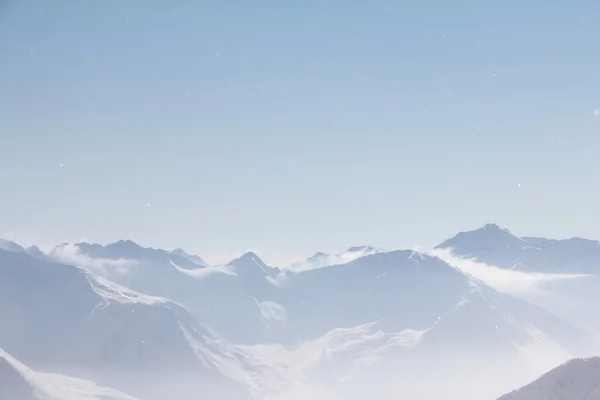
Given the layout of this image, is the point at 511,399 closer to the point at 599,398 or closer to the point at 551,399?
the point at 551,399

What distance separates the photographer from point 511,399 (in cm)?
5353

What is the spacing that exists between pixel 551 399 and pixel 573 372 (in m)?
2.75

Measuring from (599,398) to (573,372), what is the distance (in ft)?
10.2

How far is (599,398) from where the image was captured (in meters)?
49.9

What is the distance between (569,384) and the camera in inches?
2051

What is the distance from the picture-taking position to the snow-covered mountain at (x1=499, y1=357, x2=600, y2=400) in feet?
168

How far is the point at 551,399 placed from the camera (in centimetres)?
5172

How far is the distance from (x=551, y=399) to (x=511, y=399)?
9.84ft

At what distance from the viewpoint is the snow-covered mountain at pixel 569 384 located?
51.3 meters

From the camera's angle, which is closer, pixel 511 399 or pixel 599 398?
pixel 599 398

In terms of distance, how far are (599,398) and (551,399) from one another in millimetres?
3302

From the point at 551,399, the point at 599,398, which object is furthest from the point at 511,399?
the point at 599,398
